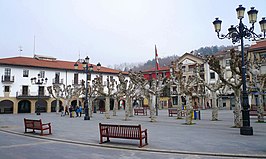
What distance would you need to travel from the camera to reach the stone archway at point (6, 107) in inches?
1537

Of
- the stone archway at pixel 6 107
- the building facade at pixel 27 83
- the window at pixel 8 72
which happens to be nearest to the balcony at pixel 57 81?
the building facade at pixel 27 83

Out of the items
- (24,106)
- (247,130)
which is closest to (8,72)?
(24,106)

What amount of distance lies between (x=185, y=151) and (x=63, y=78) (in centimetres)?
4119

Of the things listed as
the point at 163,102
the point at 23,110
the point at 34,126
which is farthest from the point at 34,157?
the point at 163,102

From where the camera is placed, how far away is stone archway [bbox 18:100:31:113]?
1625 inches

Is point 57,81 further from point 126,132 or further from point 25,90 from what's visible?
point 126,132

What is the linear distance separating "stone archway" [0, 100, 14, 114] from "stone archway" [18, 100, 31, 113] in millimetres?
1517

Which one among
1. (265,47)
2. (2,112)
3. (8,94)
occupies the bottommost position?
(2,112)

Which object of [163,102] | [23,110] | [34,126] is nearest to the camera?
[34,126]

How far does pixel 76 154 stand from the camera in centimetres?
762

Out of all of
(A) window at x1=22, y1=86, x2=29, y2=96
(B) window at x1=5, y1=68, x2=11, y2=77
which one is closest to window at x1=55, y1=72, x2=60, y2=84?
(A) window at x1=22, y1=86, x2=29, y2=96

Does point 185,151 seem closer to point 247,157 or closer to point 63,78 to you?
point 247,157

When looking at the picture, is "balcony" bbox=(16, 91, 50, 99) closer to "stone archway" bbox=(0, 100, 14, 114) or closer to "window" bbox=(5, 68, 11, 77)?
"stone archway" bbox=(0, 100, 14, 114)

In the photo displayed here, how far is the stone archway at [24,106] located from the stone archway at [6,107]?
1.52 meters
